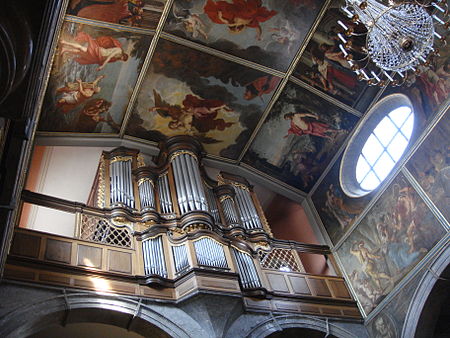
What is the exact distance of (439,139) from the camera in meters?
10.7

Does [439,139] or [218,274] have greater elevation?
[439,139]

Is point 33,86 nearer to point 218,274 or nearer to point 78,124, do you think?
point 218,274

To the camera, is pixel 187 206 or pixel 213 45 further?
pixel 213 45

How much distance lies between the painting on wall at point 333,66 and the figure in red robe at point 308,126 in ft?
2.97

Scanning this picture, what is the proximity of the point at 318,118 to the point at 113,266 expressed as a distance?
7.07m

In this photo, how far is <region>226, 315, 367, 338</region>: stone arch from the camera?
10.2 metres

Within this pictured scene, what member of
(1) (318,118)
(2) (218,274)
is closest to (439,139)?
(1) (318,118)

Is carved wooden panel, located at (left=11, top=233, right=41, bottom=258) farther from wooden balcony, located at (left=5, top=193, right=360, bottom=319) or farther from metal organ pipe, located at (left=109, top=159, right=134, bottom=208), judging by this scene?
metal organ pipe, located at (left=109, top=159, right=134, bottom=208)

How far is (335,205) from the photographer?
13945 mm

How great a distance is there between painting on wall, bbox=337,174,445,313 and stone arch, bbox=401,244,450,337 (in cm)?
37

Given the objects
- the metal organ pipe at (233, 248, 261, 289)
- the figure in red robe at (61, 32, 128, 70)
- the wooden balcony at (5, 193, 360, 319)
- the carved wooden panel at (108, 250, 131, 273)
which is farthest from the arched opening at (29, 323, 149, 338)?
the figure in red robe at (61, 32, 128, 70)

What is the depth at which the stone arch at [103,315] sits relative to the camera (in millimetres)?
8422

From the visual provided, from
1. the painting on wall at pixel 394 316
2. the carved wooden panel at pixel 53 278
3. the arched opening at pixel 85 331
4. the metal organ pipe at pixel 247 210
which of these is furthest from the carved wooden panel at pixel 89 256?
the painting on wall at pixel 394 316

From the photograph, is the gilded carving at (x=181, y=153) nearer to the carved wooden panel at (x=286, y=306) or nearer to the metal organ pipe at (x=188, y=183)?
the metal organ pipe at (x=188, y=183)
